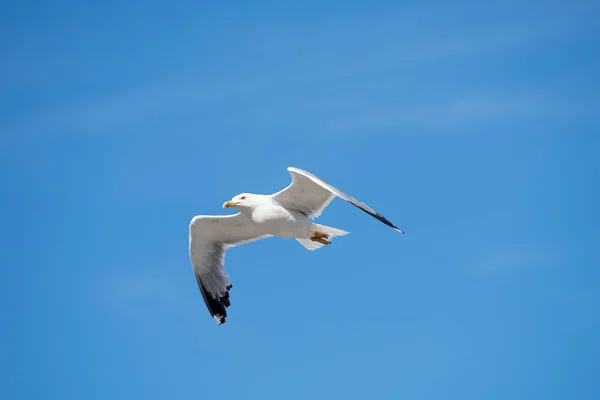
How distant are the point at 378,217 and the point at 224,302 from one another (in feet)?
11.9

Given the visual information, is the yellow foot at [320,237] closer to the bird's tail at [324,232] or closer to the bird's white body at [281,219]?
the bird's tail at [324,232]

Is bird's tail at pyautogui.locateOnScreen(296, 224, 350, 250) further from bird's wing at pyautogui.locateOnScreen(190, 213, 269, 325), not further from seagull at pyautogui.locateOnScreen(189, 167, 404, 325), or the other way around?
bird's wing at pyautogui.locateOnScreen(190, 213, 269, 325)

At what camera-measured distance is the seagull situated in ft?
41.8

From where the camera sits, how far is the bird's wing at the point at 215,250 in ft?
45.1

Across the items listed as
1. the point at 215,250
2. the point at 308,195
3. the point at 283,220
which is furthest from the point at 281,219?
the point at 215,250

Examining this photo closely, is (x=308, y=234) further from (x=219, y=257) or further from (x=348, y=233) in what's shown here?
(x=219, y=257)

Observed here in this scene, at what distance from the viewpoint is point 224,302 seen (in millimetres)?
14406

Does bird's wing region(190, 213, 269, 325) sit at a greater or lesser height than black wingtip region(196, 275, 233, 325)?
greater

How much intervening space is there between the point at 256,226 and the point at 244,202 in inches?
23.9

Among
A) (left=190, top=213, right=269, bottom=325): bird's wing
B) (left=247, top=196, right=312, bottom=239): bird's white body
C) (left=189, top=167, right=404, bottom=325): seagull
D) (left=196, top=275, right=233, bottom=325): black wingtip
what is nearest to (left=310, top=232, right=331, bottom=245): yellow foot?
(left=189, top=167, right=404, bottom=325): seagull

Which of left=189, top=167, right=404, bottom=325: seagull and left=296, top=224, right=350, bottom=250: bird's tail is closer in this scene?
left=189, top=167, right=404, bottom=325: seagull

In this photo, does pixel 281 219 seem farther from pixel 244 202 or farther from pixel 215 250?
pixel 215 250

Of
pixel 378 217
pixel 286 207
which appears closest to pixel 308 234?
pixel 286 207

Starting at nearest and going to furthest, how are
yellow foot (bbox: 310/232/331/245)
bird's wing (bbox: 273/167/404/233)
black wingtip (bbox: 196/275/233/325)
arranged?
bird's wing (bbox: 273/167/404/233), yellow foot (bbox: 310/232/331/245), black wingtip (bbox: 196/275/233/325)
